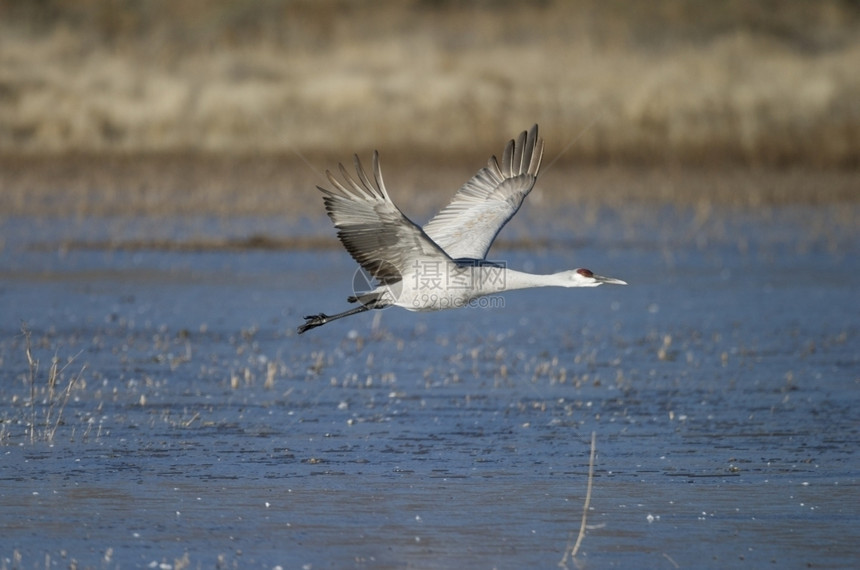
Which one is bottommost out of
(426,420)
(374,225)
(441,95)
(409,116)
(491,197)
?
(426,420)

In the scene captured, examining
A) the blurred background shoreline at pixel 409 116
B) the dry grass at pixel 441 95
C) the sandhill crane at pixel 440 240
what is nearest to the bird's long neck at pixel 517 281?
the sandhill crane at pixel 440 240

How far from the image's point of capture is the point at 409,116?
A: 2473cm

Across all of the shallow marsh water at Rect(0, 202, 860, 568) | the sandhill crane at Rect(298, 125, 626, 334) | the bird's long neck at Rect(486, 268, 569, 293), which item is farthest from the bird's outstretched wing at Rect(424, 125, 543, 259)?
the shallow marsh water at Rect(0, 202, 860, 568)

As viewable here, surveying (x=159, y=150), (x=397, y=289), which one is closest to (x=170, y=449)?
(x=397, y=289)

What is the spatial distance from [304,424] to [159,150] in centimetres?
1596

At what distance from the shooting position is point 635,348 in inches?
449

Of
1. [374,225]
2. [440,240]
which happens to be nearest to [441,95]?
[440,240]

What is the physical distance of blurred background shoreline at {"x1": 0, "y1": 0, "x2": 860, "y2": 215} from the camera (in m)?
22.3

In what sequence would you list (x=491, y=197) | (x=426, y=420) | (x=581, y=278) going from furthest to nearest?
1. (x=491, y=197)
2. (x=426, y=420)
3. (x=581, y=278)

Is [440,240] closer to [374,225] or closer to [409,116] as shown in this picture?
[374,225]

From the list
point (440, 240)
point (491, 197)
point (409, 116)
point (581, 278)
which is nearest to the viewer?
point (581, 278)

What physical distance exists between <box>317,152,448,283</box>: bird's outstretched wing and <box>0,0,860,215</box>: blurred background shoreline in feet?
37.3

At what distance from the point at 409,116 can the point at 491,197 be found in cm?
1529

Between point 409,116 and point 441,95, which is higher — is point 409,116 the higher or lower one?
the lower one
